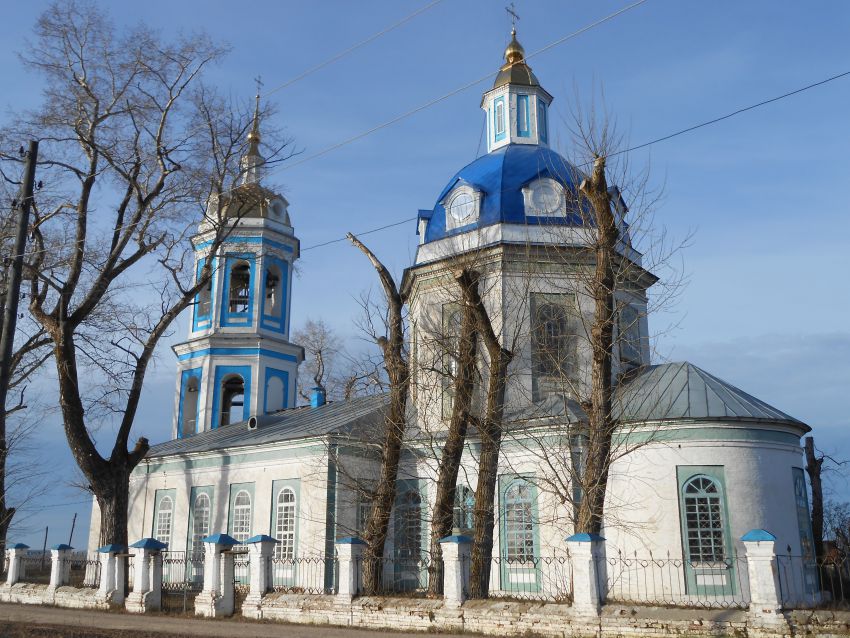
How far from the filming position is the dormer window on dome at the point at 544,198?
17281mm

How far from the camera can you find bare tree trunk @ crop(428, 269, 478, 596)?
509 inches

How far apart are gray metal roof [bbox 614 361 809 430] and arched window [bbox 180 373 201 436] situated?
510 inches

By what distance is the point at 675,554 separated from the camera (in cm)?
1309

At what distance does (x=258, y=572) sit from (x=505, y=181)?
975 cm

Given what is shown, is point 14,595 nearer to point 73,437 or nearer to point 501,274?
point 73,437

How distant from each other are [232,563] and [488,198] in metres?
9.28

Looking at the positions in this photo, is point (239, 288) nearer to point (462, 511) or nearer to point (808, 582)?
point (462, 511)

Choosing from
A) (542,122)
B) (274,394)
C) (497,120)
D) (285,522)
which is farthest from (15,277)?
(542,122)

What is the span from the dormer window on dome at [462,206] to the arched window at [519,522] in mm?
5990

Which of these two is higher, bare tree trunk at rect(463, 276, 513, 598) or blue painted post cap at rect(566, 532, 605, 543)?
bare tree trunk at rect(463, 276, 513, 598)

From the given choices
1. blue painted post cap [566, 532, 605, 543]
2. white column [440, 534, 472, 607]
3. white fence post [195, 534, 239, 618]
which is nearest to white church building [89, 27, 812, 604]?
white column [440, 534, 472, 607]

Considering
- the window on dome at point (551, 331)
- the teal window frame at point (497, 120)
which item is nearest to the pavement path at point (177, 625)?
the window on dome at point (551, 331)

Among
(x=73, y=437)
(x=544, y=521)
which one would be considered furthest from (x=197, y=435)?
(x=544, y=521)

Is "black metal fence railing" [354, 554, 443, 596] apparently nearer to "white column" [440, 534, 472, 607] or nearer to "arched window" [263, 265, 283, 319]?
"white column" [440, 534, 472, 607]
